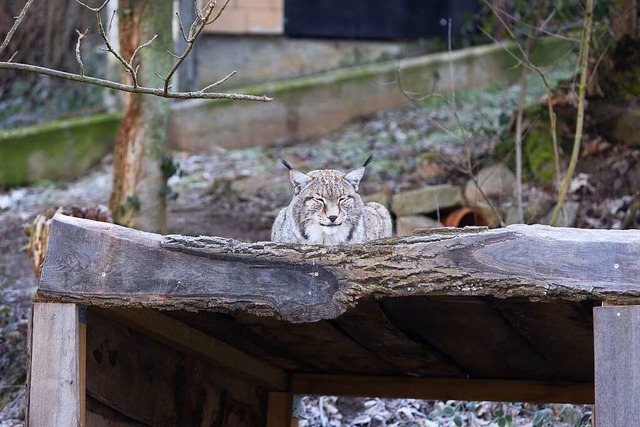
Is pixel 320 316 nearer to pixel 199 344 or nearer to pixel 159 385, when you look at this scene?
pixel 199 344

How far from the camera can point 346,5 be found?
13258mm

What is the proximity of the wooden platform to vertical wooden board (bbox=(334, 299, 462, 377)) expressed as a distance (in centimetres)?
1

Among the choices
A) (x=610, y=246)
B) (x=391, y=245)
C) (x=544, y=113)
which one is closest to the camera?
(x=610, y=246)

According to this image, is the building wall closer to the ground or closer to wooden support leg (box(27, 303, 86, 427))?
the ground

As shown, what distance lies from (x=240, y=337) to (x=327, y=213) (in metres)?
0.86

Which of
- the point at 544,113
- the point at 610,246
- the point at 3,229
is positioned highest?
the point at 544,113

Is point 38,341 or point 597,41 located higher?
point 597,41

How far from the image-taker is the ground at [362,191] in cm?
684

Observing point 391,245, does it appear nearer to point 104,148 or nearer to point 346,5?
point 104,148

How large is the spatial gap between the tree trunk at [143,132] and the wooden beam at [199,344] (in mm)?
2238

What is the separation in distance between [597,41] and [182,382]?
15.1 ft

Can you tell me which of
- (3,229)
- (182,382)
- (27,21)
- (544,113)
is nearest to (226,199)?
(3,229)

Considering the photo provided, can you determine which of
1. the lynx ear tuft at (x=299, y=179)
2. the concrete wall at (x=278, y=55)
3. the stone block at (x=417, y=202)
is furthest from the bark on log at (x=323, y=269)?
the concrete wall at (x=278, y=55)

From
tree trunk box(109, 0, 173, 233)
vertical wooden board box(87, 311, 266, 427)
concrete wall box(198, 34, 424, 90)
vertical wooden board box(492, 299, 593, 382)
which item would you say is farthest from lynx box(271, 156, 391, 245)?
concrete wall box(198, 34, 424, 90)
